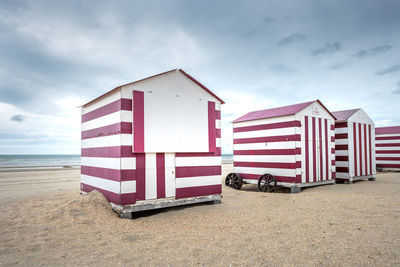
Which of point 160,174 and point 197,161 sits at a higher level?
point 197,161

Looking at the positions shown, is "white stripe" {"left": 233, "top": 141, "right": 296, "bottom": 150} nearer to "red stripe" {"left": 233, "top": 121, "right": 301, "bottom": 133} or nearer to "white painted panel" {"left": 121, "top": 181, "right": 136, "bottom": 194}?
"red stripe" {"left": 233, "top": 121, "right": 301, "bottom": 133}

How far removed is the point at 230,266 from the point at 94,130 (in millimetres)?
5315

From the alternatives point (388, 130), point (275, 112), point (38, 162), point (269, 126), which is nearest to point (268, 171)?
point (269, 126)

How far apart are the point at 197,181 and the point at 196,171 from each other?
0.26 metres

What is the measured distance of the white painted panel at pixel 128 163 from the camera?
19.9 ft

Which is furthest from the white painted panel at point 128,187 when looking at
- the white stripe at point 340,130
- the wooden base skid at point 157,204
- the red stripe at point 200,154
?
the white stripe at point 340,130

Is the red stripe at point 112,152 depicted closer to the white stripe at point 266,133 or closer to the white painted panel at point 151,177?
the white painted panel at point 151,177

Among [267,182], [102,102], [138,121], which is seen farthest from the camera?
[267,182]

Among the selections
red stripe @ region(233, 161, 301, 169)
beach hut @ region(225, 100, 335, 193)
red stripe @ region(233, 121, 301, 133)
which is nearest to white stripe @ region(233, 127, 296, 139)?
beach hut @ region(225, 100, 335, 193)

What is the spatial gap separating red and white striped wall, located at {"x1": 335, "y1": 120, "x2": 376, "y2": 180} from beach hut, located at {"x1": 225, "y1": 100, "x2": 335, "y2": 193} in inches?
54.1

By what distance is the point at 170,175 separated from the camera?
22.1 ft

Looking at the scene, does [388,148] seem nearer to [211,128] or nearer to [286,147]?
[286,147]

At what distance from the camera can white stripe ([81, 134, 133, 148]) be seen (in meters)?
6.11

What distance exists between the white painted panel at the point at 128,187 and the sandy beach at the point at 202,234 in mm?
585
